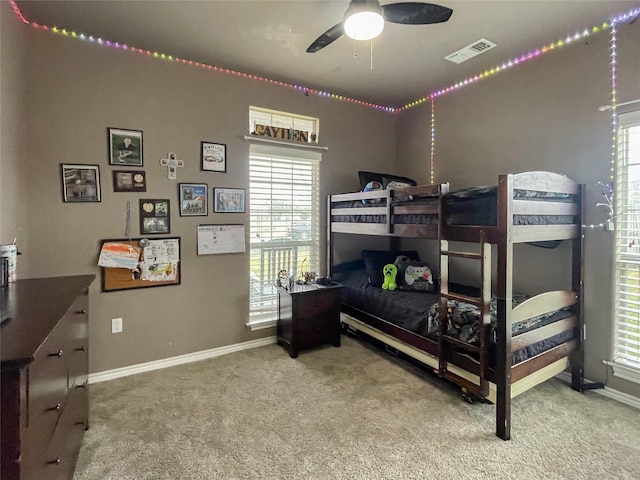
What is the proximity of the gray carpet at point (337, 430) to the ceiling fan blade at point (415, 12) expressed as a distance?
96.3 inches

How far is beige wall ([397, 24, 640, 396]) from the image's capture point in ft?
8.04

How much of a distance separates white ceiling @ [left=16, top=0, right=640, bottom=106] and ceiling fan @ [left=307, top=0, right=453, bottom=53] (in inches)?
16.4

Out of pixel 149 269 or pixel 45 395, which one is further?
pixel 149 269

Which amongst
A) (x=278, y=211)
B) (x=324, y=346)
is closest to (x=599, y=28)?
(x=278, y=211)

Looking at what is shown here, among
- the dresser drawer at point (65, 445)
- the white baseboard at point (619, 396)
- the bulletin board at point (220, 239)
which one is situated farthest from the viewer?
the bulletin board at point (220, 239)

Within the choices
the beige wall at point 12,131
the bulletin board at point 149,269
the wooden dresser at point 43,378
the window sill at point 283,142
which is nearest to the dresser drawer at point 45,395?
the wooden dresser at point 43,378

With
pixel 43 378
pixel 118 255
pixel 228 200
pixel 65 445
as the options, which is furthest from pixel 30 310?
pixel 228 200

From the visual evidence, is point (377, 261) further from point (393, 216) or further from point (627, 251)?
point (627, 251)

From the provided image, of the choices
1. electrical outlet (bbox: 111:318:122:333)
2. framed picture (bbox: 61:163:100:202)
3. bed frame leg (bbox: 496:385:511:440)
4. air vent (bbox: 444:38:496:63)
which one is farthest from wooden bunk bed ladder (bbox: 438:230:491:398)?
framed picture (bbox: 61:163:100:202)

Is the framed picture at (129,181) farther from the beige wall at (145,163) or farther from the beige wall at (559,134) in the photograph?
the beige wall at (559,134)

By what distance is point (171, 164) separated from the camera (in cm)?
293

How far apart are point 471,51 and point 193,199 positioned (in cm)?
272

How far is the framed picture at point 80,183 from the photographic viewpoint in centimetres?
255

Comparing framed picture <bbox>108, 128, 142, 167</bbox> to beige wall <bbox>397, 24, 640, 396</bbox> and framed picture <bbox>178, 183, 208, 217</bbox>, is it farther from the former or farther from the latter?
beige wall <bbox>397, 24, 640, 396</bbox>
